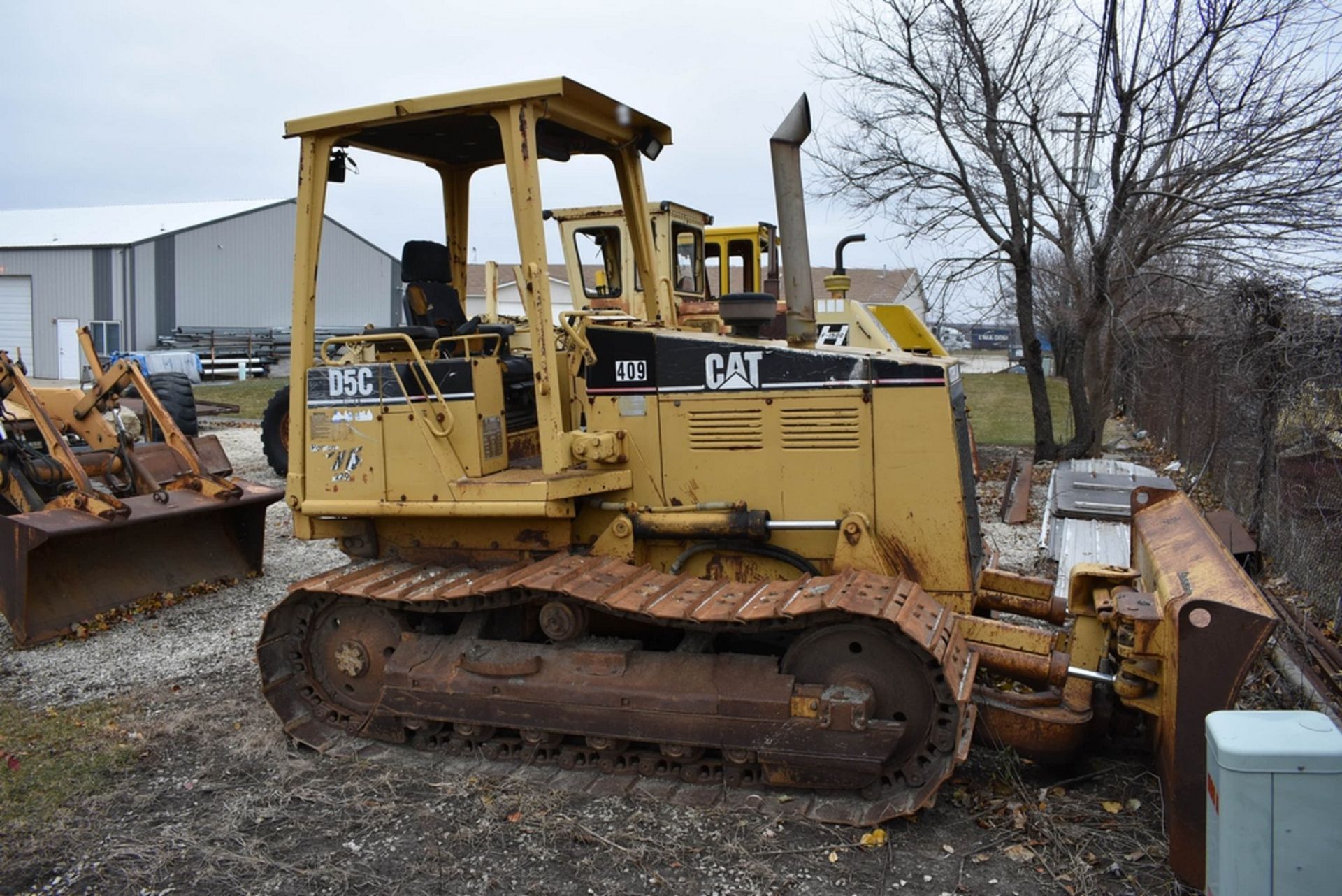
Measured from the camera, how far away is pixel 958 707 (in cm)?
409

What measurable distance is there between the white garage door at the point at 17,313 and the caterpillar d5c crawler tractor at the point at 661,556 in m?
33.9

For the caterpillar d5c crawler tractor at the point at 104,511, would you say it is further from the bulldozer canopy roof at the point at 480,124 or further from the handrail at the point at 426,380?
the bulldozer canopy roof at the point at 480,124

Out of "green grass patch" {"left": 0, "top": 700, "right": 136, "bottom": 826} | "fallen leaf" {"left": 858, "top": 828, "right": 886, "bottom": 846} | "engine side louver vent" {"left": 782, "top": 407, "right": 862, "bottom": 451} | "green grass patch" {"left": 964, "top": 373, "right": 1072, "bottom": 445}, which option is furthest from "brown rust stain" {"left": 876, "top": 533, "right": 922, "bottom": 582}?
"green grass patch" {"left": 964, "top": 373, "right": 1072, "bottom": 445}

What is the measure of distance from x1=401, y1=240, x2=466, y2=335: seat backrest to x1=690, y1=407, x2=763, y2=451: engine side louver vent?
1639 millimetres

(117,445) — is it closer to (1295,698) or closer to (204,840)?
(204,840)

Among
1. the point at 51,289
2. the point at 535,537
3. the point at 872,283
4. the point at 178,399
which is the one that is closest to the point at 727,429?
the point at 535,537

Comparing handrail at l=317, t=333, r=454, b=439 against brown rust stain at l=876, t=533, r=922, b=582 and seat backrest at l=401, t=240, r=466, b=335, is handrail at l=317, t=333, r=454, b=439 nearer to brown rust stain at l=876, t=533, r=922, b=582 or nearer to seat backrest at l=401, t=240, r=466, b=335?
seat backrest at l=401, t=240, r=466, b=335

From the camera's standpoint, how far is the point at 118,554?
7.73 metres

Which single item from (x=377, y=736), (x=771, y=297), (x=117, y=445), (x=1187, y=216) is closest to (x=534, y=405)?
(x=771, y=297)

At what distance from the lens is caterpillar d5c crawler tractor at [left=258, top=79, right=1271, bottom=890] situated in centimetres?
434

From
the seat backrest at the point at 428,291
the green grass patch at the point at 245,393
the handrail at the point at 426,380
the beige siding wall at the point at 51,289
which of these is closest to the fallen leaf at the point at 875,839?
the handrail at the point at 426,380

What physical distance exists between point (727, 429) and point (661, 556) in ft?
2.38

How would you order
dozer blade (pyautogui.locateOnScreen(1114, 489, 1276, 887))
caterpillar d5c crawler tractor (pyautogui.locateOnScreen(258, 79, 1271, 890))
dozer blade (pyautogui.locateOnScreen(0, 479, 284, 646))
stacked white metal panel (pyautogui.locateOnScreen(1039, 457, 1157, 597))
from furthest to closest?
stacked white metal panel (pyautogui.locateOnScreen(1039, 457, 1157, 597)), dozer blade (pyautogui.locateOnScreen(0, 479, 284, 646)), caterpillar d5c crawler tractor (pyautogui.locateOnScreen(258, 79, 1271, 890)), dozer blade (pyautogui.locateOnScreen(1114, 489, 1276, 887))

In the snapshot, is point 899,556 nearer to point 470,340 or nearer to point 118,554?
point 470,340
